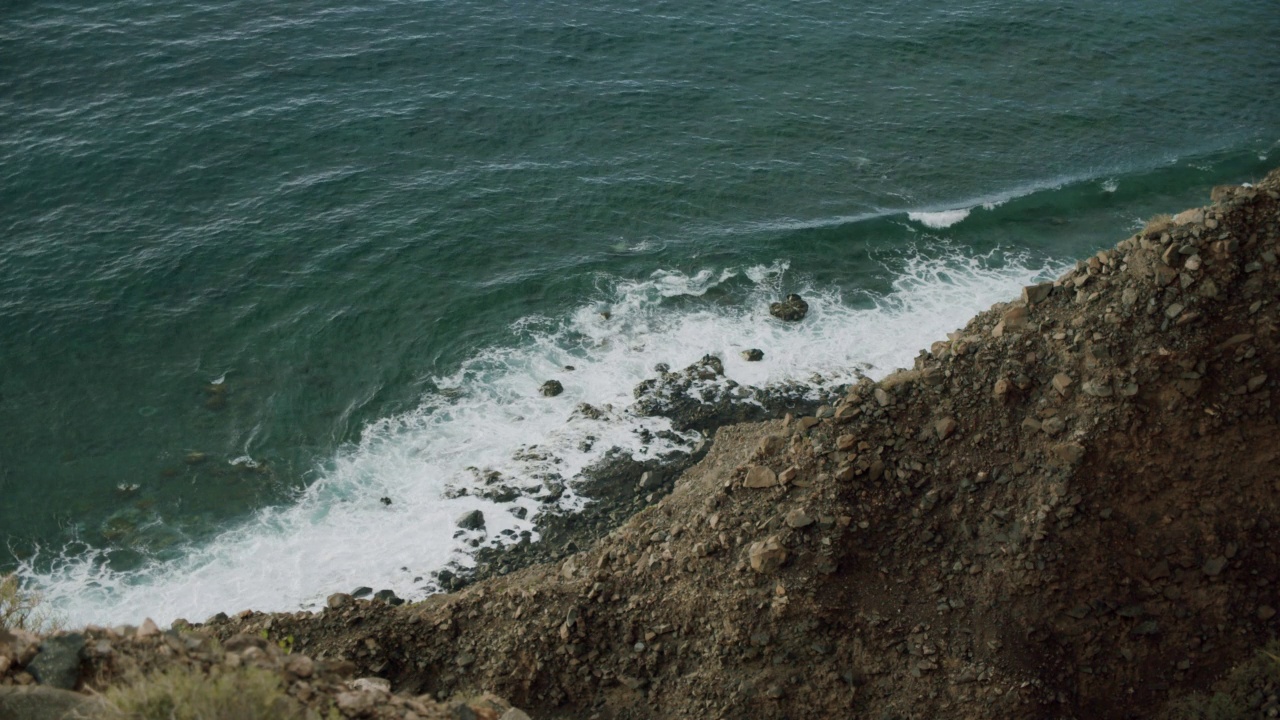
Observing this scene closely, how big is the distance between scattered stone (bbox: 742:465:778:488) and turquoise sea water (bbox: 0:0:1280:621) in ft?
30.6

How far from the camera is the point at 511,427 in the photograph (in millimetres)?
30453

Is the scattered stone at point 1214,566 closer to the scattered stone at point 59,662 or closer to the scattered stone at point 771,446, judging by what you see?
the scattered stone at point 771,446

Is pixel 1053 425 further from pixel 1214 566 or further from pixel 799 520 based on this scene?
pixel 799 520

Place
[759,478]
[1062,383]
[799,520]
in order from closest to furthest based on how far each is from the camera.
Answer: [799,520] < [1062,383] < [759,478]

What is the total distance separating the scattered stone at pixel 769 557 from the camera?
18.2m

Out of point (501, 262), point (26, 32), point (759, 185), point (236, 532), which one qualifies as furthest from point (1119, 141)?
point (26, 32)

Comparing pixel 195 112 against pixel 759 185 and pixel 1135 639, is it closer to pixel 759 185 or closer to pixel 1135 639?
pixel 759 185

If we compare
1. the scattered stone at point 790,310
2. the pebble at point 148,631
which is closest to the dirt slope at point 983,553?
the pebble at point 148,631

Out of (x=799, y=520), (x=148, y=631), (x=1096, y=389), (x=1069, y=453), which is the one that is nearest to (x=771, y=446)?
(x=799, y=520)

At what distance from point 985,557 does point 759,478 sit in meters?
4.50

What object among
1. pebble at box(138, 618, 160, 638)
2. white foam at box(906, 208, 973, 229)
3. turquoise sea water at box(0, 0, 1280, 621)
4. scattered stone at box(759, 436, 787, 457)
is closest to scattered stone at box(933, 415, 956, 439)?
scattered stone at box(759, 436, 787, 457)

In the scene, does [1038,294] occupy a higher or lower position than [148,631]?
higher

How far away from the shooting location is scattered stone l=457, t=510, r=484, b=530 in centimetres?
2700

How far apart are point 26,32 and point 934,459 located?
165 feet
